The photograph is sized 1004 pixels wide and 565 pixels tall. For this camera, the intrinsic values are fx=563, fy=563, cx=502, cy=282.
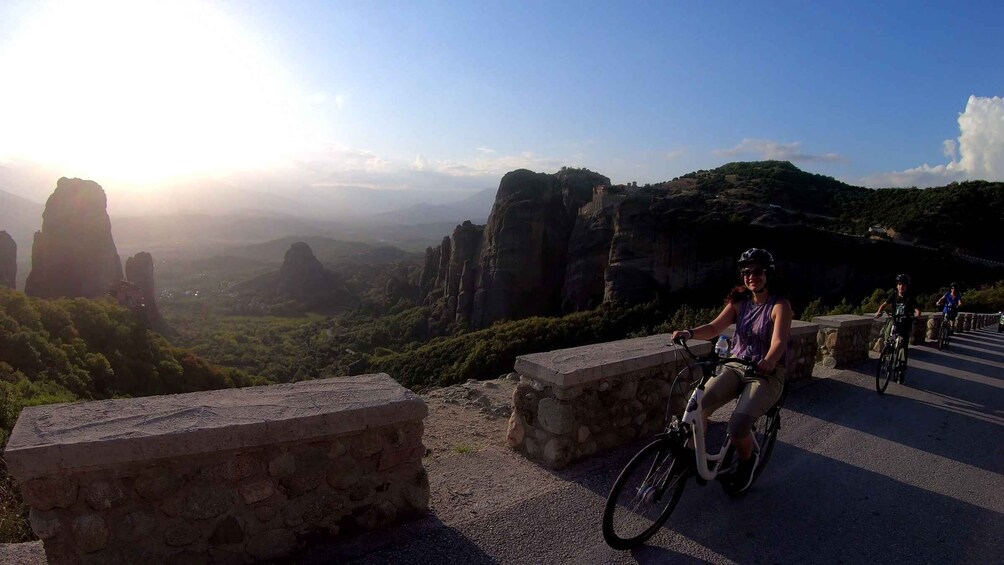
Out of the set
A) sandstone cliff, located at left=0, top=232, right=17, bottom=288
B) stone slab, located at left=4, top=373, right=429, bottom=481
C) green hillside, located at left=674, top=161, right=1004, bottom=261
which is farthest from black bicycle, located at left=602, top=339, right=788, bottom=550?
sandstone cliff, located at left=0, top=232, right=17, bottom=288

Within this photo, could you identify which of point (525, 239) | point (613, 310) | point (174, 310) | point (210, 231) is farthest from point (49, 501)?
point (210, 231)

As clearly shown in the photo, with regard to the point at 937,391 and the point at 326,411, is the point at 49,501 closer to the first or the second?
the point at 326,411

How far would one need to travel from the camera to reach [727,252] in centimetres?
4281

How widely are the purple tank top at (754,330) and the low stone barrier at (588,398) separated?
0.51 metres

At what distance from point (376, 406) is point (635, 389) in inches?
107

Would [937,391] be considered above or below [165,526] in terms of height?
below

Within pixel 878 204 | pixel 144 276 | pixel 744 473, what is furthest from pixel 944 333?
pixel 144 276

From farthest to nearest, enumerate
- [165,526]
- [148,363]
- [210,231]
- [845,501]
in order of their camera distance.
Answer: [210,231] → [148,363] → [845,501] → [165,526]

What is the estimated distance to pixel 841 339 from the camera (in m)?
9.75

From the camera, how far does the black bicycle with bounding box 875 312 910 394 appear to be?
8195 millimetres

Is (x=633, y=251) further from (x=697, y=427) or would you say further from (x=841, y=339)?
(x=697, y=427)

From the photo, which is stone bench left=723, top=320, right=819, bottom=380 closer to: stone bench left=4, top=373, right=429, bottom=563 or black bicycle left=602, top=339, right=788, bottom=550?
black bicycle left=602, top=339, right=788, bottom=550

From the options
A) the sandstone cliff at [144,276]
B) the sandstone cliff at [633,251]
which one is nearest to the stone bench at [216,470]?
the sandstone cliff at [633,251]

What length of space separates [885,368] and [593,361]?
5.80 metres
